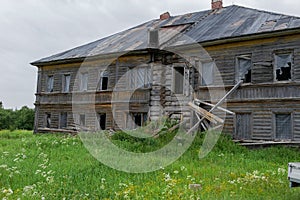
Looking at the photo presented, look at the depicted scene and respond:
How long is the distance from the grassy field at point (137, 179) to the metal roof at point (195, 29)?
24.7ft

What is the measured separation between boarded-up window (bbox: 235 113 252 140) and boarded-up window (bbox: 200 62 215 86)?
2430mm

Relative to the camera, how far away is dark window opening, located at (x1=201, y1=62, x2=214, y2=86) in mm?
18281

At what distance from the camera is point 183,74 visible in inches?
782

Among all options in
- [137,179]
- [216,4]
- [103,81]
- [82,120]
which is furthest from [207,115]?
[216,4]

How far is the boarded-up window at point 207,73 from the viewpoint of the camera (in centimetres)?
1828

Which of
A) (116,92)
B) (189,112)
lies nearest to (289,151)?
(189,112)

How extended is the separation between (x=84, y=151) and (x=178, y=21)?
1428 cm

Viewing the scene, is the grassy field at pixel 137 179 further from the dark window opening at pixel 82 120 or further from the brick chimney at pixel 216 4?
the brick chimney at pixel 216 4

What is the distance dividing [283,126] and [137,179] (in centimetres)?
981

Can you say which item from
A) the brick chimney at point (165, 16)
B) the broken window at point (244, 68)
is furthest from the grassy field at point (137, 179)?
the brick chimney at point (165, 16)

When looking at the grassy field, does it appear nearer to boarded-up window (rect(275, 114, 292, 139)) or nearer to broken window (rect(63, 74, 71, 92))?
boarded-up window (rect(275, 114, 292, 139))

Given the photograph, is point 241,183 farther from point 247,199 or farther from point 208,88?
point 208,88

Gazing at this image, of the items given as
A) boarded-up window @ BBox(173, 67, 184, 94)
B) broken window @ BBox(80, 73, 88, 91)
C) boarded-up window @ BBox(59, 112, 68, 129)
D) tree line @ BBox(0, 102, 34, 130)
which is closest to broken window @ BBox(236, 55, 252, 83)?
boarded-up window @ BBox(173, 67, 184, 94)

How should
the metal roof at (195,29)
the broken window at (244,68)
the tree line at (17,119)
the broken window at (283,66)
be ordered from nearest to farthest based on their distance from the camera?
the broken window at (283,66), the broken window at (244,68), the metal roof at (195,29), the tree line at (17,119)
